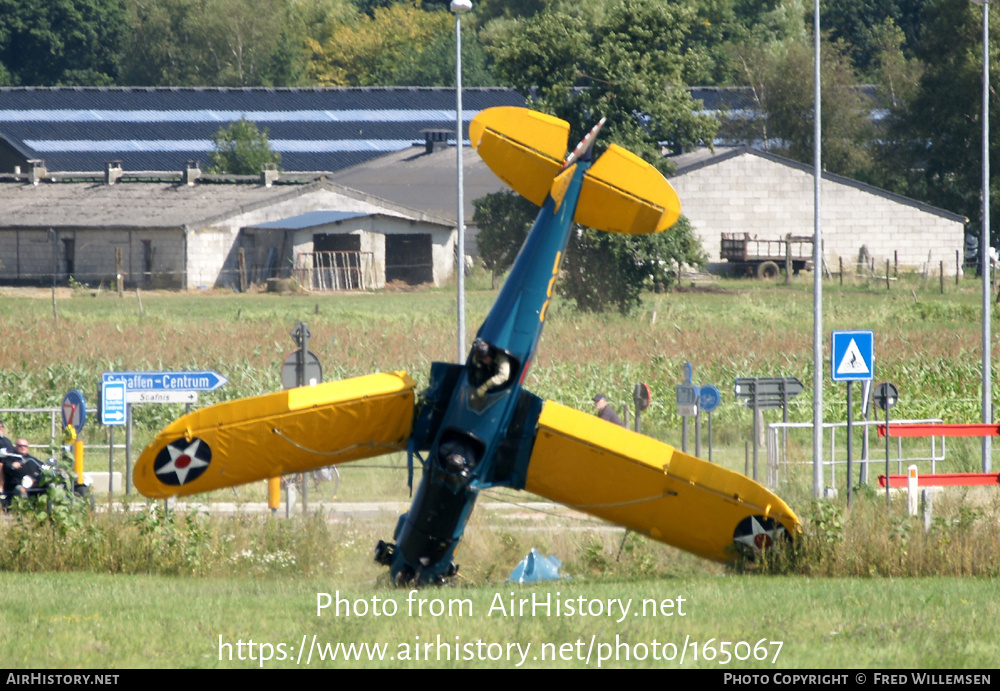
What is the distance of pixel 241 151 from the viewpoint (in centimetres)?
7425

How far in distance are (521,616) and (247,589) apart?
11.0ft

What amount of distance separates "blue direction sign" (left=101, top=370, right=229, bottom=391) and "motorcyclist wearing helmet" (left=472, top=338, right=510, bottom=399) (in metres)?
6.36

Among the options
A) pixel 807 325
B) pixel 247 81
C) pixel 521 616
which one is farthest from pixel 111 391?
pixel 247 81

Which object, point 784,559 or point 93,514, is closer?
point 784,559

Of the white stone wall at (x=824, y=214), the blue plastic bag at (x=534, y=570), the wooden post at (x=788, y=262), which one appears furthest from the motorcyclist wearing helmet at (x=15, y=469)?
the white stone wall at (x=824, y=214)

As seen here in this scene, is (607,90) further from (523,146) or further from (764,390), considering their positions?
(523,146)

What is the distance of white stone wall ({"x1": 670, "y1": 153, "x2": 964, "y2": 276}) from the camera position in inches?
2360

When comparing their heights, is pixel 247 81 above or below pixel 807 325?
above

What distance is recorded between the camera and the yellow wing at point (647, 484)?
1384 cm

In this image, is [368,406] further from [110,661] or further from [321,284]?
[321,284]

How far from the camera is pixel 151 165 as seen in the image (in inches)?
2945

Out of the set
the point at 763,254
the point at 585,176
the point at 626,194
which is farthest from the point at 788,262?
the point at 585,176

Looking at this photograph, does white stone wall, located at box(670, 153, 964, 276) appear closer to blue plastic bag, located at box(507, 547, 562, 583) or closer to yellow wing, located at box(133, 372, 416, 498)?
blue plastic bag, located at box(507, 547, 562, 583)

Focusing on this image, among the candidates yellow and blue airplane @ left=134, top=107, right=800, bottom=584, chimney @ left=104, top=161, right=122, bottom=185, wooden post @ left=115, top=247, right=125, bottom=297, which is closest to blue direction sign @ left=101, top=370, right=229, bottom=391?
yellow and blue airplane @ left=134, top=107, right=800, bottom=584
